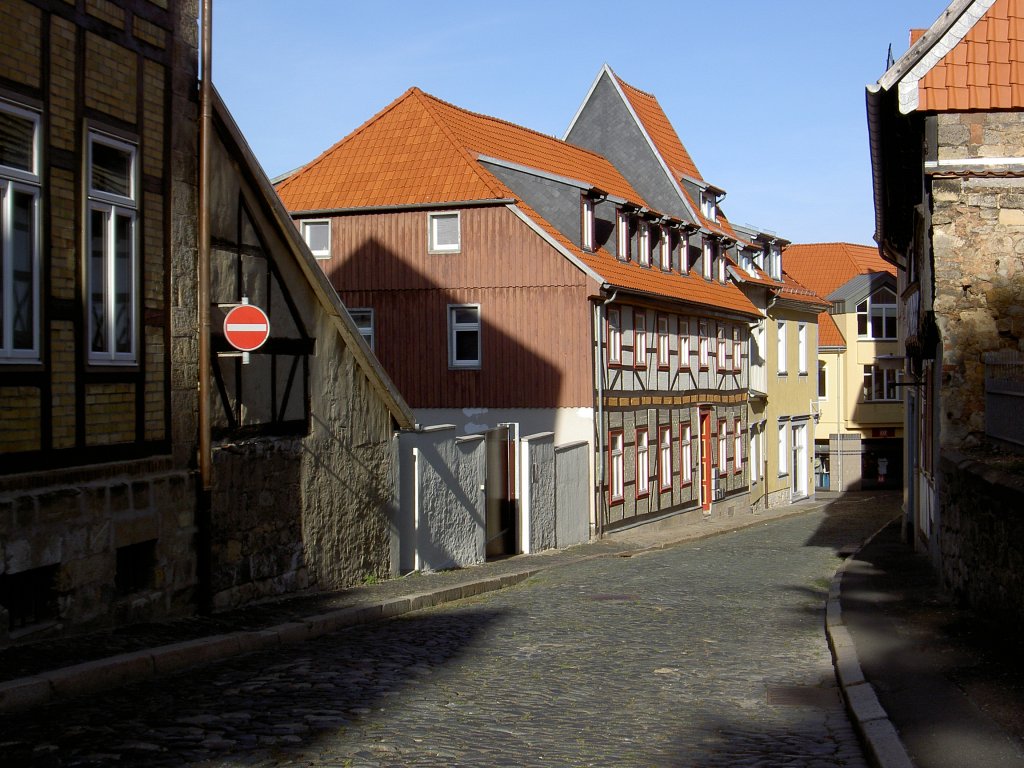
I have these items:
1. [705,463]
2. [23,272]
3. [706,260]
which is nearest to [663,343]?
[705,463]

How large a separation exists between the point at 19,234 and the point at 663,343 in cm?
2459

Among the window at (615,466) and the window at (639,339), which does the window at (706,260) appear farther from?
the window at (615,466)

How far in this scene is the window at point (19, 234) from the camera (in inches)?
366

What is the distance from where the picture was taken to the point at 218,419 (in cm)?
1259

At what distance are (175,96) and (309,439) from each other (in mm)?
4406

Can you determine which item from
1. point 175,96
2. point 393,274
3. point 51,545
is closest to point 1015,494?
point 51,545

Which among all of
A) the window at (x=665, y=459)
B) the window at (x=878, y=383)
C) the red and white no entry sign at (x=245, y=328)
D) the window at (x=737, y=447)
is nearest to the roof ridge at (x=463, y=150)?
the window at (x=665, y=459)

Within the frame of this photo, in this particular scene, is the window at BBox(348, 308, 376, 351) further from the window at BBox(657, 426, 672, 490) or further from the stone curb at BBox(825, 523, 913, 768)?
the stone curb at BBox(825, 523, 913, 768)

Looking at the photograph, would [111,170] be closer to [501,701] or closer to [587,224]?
[501,701]

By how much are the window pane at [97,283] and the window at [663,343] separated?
901 inches

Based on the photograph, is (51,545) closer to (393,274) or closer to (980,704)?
(980,704)

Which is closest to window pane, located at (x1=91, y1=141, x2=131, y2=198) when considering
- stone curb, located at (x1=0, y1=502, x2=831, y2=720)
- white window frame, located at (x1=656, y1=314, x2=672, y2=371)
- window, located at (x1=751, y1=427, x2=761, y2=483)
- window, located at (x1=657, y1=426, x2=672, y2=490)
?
stone curb, located at (x1=0, y1=502, x2=831, y2=720)

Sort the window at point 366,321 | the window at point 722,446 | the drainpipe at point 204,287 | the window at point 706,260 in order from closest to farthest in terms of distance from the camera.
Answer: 1. the drainpipe at point 204,287
2. the window at point 366,321
3. the window at point 706,260
4. the window at point 722,446

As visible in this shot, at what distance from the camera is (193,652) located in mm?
9742
